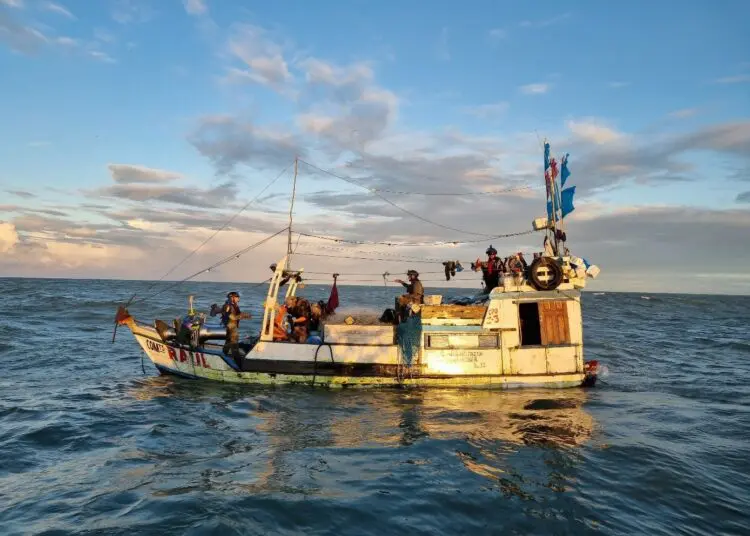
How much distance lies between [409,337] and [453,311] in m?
1.92

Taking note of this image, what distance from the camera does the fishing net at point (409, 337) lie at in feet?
59.5

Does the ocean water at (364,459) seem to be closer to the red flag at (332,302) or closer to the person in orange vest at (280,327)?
the person in orange vest at (280,327)

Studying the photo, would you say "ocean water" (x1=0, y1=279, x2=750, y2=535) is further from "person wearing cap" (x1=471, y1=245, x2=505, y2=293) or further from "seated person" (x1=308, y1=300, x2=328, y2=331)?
"person wearing cap" (x1=471, y1=245, x2=505, y2=293)

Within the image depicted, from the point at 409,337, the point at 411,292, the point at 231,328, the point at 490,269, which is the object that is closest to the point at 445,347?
the point at 409,337

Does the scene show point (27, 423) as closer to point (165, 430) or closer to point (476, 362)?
point (165, 430)

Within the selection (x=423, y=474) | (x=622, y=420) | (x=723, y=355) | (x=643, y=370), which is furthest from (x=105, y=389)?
(x=723, y=355)

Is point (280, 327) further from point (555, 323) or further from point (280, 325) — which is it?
point (555, 323)

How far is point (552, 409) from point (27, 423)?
16.0 m

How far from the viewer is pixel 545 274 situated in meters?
18.2

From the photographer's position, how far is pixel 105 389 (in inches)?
731

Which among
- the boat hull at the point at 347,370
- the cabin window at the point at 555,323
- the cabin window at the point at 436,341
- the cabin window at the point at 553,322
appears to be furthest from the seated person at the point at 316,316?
the cabin window at the point at 555,323

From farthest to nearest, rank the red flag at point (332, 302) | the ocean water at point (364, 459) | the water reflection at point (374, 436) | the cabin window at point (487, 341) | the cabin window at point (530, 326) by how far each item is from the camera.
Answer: the red flag at point (332, 302)
the cabin window at point (530, 326)
the cabin window at point (487, 341)
the water reflection at point (374, 436)
the ocean water at point (364, 459)

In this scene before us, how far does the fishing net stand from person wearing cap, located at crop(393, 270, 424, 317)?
60 centimetres

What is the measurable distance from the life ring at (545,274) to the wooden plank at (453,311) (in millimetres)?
2240
